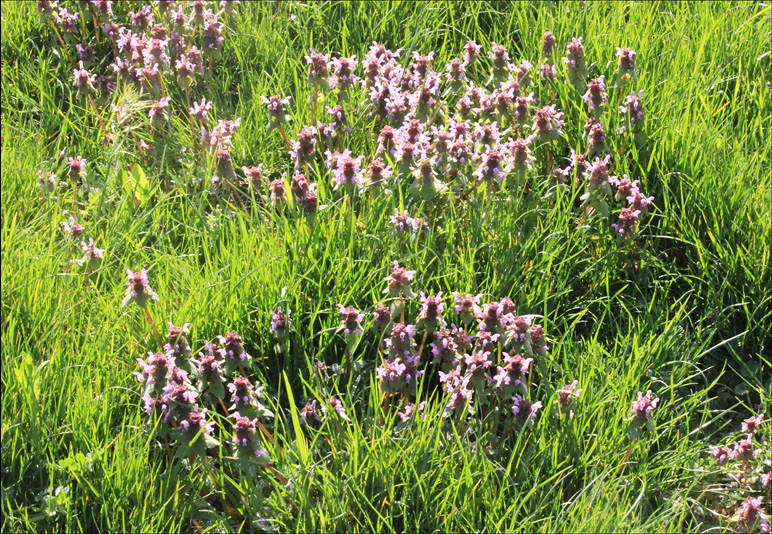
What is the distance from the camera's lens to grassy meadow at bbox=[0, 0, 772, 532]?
2258mm

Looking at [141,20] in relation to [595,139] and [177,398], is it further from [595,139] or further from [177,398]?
[177,398]

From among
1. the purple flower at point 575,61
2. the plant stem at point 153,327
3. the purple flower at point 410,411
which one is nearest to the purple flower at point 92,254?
the plant stem at point 153,327

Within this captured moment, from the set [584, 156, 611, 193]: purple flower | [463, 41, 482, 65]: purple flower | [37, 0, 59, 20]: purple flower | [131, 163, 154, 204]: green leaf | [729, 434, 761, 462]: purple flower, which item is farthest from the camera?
[37, 0, 59, 20]: purple flower

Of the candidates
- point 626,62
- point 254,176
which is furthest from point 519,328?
point 626,62

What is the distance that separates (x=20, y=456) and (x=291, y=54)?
2446 millimetres

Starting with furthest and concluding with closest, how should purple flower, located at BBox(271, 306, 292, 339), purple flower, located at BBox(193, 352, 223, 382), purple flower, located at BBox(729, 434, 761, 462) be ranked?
purple flower, located at BBox(271, 306, 292, 339), purple flower, located at BBox(729, 434, 761, 462), purple flower, located at BBox(193, 352, 223, 382)

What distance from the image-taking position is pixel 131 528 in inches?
85.0

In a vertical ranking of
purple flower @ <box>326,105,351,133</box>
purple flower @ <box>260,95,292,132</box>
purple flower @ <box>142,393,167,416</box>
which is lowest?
purple flower @ <box>142,393,167,416</box>

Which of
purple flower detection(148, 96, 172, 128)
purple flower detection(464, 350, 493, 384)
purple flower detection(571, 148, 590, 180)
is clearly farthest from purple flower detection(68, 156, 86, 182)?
purple flower detection(571, 148, 590, 180)

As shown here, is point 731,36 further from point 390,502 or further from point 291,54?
point 390,502

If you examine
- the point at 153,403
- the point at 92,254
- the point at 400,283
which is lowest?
the point at 153,403

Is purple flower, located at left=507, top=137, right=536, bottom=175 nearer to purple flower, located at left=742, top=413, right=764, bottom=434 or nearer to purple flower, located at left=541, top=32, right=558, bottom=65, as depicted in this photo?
purple flower, located at left=541, top=32, right=558, bottom=65

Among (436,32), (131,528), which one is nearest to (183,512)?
(131,528)

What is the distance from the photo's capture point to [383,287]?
287 cm
